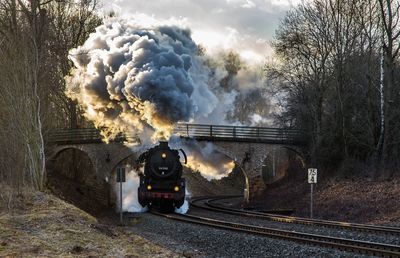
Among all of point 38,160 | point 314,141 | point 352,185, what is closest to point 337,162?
point 314,141

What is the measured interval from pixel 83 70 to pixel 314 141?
1579cm

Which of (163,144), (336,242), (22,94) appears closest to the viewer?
(336,242)

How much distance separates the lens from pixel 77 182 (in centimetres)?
3700

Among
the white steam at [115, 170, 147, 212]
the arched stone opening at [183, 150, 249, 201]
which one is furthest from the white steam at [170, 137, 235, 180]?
the arched stone opening at [183, 150, 249, 201]

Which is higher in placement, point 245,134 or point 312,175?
point 245,134

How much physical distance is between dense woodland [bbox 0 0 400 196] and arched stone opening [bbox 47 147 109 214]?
9.04 feet

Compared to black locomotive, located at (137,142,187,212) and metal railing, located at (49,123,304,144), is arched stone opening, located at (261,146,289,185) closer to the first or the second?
metal railing, located at (49,123,304,144)

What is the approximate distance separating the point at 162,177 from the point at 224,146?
38.5 ft

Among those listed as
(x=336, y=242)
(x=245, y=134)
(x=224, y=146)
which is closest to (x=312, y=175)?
(x=336, y=242)

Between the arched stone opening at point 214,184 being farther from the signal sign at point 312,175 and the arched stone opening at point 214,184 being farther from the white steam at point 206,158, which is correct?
the signal sign at point 312,175

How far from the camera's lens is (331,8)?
32.8 meters

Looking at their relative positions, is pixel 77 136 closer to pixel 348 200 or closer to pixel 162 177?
pixel 162 177

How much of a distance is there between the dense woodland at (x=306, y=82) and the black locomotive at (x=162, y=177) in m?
4.75

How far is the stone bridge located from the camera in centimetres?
3522
